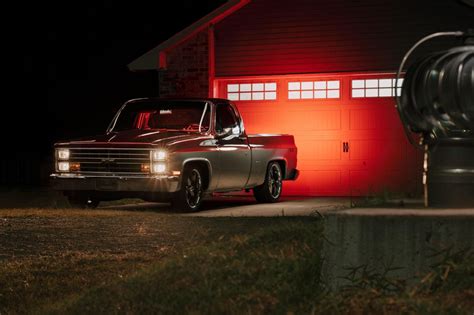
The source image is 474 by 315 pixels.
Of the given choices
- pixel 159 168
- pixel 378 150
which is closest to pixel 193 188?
pixel 159 168

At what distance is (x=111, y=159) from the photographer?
16.9 m

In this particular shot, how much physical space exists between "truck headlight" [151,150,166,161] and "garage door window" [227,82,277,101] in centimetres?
A: 643

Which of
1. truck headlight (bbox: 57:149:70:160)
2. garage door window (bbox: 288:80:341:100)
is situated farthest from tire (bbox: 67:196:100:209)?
garage door window (bbox: 288:80:341:100)

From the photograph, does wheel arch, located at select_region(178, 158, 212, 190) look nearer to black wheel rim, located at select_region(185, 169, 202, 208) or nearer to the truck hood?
black wheel rim, located at select_region(185, 169, 202, 208)

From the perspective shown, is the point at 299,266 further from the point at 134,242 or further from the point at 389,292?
the point at 134,242

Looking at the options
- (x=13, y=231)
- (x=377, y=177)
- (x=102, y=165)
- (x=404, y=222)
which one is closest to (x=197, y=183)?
(x=102, y=165)

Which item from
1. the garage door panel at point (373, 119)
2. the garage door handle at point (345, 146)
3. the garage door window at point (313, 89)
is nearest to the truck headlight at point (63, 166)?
the garage door window at point (313, 89)

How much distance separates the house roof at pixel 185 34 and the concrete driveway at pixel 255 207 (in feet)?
10.4

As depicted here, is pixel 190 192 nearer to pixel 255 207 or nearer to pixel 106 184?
pixel 106 184

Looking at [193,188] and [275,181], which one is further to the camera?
[275,181]

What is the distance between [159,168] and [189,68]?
639 cm

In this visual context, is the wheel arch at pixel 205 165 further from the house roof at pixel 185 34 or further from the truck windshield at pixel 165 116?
the house roof at pixel 185 34

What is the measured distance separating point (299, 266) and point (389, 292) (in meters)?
1.01

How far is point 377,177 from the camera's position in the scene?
2180 centimetres
